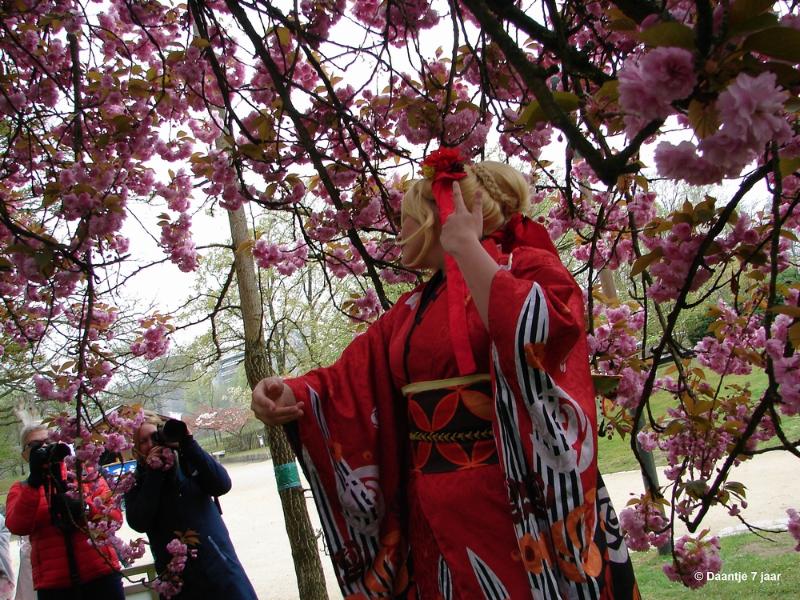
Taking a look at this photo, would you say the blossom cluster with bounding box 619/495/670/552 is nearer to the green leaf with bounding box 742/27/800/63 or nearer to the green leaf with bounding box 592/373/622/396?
the green leaf with bounding box 592/373/622/396

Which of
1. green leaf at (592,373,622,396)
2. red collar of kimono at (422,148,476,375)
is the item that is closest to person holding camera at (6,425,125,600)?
red collar of kimono at (422,148,476,375)

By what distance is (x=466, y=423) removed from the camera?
1187mm

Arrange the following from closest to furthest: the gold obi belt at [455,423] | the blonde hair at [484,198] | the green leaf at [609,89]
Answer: the green leaf at [609,89] < the gold obi belt at [455,423] < the blonde hair at [484,198]

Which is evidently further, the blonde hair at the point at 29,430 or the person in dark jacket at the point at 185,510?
the blonde hair at the point at 29,430

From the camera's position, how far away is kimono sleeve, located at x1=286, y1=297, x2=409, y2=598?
1314 mm

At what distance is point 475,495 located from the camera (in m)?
1.13

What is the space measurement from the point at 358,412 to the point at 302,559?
2.41 meters

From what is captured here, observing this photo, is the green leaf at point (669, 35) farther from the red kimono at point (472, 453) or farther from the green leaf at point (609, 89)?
the red kimono at point (472, 453)

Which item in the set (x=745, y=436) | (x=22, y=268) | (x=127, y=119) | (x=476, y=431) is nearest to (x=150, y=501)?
(x=22, y=268)

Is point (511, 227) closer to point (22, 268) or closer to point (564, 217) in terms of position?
point (564, 217)

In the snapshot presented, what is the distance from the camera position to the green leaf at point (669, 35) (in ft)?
1.81

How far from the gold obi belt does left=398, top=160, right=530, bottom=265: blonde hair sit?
282 mm

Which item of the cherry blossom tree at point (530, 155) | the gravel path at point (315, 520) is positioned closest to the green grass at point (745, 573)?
the gravel path at point (315, 520)

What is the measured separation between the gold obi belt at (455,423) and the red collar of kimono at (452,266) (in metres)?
0.04
